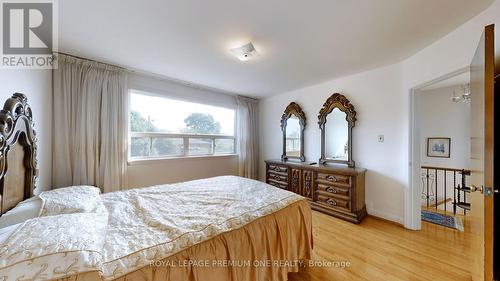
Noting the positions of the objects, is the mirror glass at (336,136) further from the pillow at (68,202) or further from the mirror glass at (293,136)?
the pillow at (68,202)

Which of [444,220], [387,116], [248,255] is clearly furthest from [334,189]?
[248,255]

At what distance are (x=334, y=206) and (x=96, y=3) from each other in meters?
3.62

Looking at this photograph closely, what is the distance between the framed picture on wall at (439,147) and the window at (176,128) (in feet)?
14.4

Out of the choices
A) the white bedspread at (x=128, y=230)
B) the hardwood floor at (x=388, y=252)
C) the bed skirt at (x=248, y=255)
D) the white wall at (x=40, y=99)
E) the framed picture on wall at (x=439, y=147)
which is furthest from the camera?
the framed picture on wall at (x=439, y=147)

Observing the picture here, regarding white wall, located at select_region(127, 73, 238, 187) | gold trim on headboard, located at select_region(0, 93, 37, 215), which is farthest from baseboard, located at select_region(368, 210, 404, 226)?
gold trim on headboard, located at select_region(0, 93, 37, 215)

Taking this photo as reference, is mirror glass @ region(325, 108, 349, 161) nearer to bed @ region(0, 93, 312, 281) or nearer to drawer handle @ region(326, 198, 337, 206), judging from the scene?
drawer handle @ region(326, 198, 337, 206)

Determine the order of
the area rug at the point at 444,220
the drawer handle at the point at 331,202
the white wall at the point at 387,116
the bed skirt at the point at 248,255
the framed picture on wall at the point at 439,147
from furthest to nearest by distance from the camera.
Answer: the framed picture on wall at the point at 439,147, the drawer handle at the point at 331,202, the area rug at the point at 444,220, the white wall at the point at 387,116, the bed skirt at the point at 248,255

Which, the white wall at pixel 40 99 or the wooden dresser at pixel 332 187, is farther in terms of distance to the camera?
the wooden dresser at pixel 332 187

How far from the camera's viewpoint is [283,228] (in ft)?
5.02

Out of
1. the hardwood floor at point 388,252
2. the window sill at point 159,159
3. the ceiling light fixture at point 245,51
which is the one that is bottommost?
the hardwood floor at point 388,252

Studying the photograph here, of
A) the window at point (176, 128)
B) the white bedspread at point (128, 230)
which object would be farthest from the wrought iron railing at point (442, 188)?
the window at point (176, 128)

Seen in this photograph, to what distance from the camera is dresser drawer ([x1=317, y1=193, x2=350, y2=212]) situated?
282 cm

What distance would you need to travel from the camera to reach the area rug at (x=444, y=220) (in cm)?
262

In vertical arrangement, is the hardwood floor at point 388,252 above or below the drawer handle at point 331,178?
below
